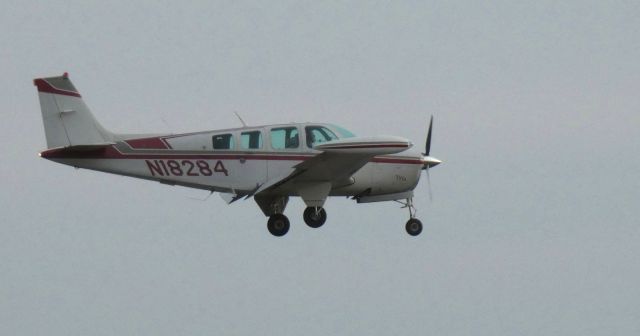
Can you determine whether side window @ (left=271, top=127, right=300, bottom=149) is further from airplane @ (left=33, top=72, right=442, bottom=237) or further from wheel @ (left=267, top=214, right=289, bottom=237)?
wheel @ (left=267, top=214, right=289, bottom=237)

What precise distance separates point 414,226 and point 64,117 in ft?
31.5

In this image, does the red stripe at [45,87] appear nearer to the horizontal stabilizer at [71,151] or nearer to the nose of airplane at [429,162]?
the horizontal stabilizer at [71,151]

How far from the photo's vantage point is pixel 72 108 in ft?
186

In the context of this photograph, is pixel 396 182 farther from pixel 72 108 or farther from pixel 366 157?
pixel 72 108

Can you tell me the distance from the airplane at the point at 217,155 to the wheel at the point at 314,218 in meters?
0.33

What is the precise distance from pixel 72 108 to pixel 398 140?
26.3 feet

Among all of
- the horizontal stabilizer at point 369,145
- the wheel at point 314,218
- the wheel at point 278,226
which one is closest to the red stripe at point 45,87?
the wheel at point 278,226

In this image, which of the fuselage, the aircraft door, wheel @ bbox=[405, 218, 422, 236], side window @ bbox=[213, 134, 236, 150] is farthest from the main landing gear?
wheel @ bbox=[405, 218, 422, 236]

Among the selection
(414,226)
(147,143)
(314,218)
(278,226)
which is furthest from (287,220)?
(147,143)

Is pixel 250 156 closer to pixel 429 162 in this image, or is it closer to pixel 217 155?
pixel 217 155

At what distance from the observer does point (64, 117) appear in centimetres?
5650

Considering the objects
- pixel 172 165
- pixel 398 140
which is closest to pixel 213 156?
pixel 172 165

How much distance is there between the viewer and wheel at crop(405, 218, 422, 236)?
2355 inches

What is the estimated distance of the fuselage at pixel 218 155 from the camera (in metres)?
56.9
